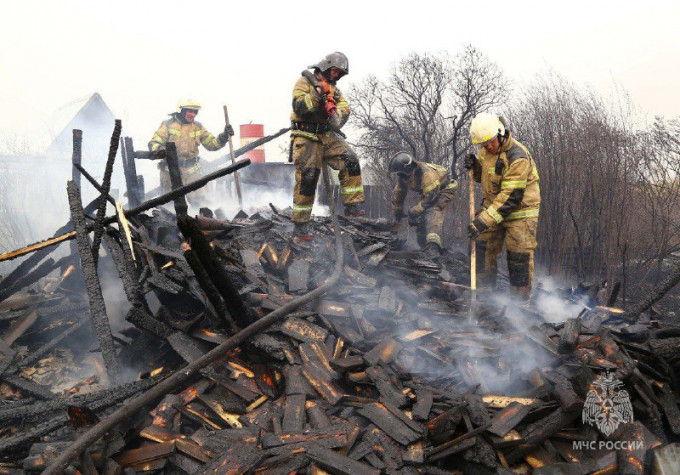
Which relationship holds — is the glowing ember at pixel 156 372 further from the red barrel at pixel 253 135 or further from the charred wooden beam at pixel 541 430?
the red barrel at pixel 253 135

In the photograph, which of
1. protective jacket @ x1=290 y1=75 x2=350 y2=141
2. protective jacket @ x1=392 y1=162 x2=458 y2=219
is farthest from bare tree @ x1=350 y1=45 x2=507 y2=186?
protective jacket @ x1=290 y1=75 x2=350 y2=141

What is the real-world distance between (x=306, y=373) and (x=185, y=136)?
26.2 ft

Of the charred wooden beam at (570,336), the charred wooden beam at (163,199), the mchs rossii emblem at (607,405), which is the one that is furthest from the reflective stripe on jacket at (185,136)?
the mchs rossii emblem at (607,405)

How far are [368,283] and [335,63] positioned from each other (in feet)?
11.3

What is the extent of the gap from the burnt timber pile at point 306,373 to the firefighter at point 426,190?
9.90 ft

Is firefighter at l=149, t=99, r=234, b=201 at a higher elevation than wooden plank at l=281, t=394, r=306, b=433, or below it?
higher

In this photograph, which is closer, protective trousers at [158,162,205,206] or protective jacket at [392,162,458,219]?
protective jacket at [392,162,458,219]

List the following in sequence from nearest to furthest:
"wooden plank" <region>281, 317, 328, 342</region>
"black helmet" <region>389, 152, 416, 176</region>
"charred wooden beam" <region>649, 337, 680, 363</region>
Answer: "charred wooden beam" <region>649, 337, 680, 363</region>, "wooden plank" <region>281, 317, 328, 342</region>, "black helmet" <region>389, 152, 416, 176</region>

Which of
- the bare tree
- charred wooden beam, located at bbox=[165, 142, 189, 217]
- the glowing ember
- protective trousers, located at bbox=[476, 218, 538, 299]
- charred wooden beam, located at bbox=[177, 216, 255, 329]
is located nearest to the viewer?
charred wooden beam, located at bbox=[177, 216, 255, 329]

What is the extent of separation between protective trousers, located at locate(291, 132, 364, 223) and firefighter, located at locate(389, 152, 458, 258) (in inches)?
80.3

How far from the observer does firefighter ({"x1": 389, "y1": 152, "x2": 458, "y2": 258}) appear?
8312mm

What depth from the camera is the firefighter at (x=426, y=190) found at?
27.3 feet

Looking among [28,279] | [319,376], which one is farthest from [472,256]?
[28,279]

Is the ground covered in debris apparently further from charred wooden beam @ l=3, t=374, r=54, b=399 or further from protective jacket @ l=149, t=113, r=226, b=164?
protective jacket @ l=149, t=113, r=226, b=164
